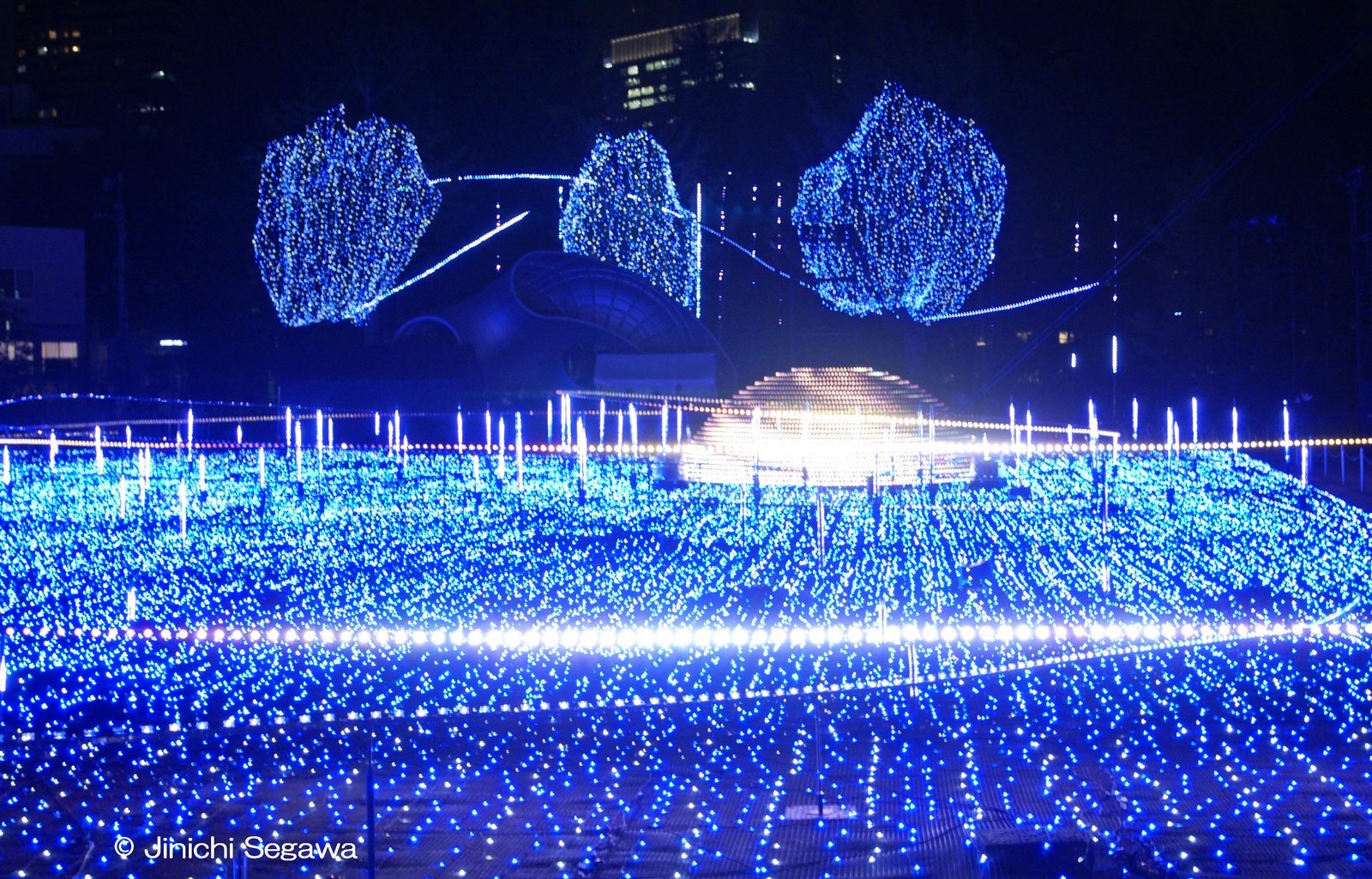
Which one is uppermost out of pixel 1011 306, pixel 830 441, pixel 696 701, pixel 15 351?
pixel 1011 306

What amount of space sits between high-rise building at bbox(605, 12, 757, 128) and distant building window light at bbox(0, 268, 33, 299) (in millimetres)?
17126

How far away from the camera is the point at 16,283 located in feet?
113

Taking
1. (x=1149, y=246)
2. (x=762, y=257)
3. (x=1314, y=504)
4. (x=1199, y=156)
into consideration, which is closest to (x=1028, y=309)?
(x=1149, y=246)

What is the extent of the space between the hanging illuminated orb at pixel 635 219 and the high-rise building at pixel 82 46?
30.3 m

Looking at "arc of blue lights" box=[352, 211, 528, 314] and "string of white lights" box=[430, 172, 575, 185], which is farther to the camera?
"string of white lights" box=[430, 172, 575, 185]

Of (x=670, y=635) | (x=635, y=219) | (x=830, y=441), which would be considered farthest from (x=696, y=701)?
(x=635, y=219)

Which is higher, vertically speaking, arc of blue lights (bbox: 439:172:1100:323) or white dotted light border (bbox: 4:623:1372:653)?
arc of blue lights (bbox: 439:172:1100:323)

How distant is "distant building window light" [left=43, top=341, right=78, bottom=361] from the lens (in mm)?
34844

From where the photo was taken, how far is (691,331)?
112 ft

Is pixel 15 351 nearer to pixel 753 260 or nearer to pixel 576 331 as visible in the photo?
pixel 576 331

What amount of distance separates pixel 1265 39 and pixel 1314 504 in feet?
63.3

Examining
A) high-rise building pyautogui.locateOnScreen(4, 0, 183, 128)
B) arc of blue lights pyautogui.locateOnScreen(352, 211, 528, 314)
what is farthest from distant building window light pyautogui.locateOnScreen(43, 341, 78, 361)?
high-rise building pyautogui.locateOnScreen(4, 0, 183, 128)

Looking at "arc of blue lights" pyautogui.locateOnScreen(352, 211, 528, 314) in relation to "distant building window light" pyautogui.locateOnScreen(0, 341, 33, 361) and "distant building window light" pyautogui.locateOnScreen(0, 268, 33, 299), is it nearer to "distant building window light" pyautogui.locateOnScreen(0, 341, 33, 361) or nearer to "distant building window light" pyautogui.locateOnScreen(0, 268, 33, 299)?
"distant building window light" pyautogui.locateOnScreen(0, 341, 33, 361)

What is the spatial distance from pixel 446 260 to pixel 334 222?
3.29 meters
